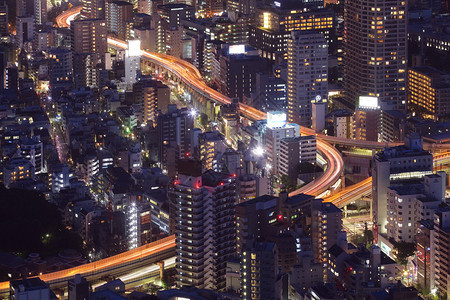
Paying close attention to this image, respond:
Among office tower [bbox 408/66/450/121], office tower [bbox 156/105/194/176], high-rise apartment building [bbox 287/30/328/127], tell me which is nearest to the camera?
office tower [bbox 156/105/194/176]

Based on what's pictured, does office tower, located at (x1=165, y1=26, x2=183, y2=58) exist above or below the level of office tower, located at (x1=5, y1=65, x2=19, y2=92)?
above

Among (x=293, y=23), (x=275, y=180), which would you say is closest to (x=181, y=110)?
(x=275, y=180)

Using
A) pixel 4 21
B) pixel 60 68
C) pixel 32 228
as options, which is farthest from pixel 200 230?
pixel 4 21

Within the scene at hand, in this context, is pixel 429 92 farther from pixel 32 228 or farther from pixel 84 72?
pixel 32 228


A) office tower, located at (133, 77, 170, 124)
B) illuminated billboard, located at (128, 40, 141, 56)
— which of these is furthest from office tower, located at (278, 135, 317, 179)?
illuminated billboard, located at (128, 40, 141, 56)

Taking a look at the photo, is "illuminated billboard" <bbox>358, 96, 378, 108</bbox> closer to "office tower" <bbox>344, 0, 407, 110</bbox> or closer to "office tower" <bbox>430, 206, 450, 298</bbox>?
"office tower" <bbox>344, 0, 407, 110</bbox>

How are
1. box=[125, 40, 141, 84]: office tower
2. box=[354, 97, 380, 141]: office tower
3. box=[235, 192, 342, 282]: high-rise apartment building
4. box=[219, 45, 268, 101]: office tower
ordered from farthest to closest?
box=[125, 40, 141, 84]: office tower, box=[219, 45, 268, 101]: office tower, box=[354, 97, 380, 141]: office tower, box=[235, 192, 342, 282]: high-rise apartment building
